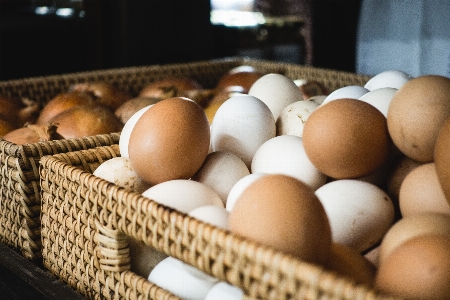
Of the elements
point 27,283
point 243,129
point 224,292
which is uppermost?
point 243,129

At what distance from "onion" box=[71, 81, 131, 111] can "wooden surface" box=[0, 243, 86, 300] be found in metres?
0.61

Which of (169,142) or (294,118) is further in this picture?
(294,118)

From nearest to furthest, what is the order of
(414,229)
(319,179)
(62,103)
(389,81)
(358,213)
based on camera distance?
1. (414,229)
2. (358,213)
3. (319,179)
4. (389,81)
5. (62,103)

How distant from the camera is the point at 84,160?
864 mm

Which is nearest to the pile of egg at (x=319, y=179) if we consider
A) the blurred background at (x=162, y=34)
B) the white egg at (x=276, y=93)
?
the white egg at (x=276, y=93)

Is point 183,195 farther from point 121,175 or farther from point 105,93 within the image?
point 105,93

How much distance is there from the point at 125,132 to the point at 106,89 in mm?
572

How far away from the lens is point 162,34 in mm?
2023

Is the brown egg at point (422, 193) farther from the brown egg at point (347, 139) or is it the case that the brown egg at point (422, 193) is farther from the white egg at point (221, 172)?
the white egg at point (221, 172)

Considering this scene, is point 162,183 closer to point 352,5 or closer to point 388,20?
point 388,20

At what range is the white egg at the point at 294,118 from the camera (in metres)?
0.91

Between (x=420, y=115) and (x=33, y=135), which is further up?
(x=420, y=115)

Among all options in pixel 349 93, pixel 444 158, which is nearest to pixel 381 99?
pixel 349 93

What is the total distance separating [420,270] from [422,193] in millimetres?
198
